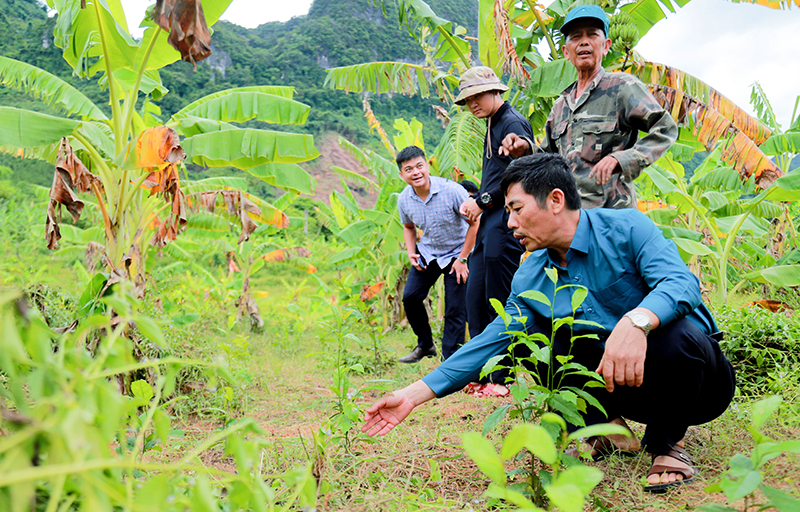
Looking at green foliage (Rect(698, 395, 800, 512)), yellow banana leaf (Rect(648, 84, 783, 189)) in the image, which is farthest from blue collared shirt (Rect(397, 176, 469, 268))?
green foliage (Rect(698, 395, 800, 512))

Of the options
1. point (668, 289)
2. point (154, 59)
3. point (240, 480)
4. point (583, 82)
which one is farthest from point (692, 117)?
point (240, 480)

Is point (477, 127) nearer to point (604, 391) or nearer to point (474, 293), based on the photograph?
point (474, 293)

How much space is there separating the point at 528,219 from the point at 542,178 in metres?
0.14

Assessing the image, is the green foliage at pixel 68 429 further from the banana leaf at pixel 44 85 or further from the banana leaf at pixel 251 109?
the banana leaf at pixel 44 85

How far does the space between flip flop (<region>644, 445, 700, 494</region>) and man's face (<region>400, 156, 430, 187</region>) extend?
2.55m

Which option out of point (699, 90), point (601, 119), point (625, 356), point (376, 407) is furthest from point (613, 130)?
point (699, 90)

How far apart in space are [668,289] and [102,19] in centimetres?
403

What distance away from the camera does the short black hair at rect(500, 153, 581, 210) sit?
177 cm

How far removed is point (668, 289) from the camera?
1626 millimetres

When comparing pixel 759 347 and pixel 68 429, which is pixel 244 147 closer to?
pixel 759 347

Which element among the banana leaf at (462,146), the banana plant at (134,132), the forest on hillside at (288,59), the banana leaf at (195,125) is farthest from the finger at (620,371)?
the forest on hillside at (288,59)

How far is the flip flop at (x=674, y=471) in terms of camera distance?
1672 mm

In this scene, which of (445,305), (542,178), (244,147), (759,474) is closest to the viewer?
(759,474)

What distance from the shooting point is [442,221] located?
392cm
